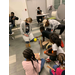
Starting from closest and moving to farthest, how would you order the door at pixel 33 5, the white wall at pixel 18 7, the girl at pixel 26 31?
the girl at pixel 26 31 < the white wall at pixel 18 7 < the door at pixel 33 5

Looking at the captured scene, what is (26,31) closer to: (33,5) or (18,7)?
(18,7)

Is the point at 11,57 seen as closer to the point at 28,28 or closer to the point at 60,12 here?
the point at 28,28

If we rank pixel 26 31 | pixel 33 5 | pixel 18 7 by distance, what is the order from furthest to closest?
pixel 33 5, pixel 18 7, pixel 26 31

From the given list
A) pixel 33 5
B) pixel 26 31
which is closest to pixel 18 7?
pixel 33 5

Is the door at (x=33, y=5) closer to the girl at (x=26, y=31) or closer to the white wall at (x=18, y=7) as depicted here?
the white wall at (x=18, y=7)

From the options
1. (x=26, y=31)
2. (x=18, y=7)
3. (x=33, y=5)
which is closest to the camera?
(x=26, y=31)

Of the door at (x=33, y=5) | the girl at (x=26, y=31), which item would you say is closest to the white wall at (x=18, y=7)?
the door at (x=33, y=5)

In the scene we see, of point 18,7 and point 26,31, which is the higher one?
point 18,7

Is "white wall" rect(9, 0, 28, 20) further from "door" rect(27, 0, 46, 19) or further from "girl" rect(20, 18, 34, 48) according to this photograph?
"girl" rect(20, 18, 34, 48)

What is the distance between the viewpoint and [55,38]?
1.38 metres

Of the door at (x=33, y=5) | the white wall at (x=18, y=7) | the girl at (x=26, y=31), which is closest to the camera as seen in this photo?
the girl at (x=26, y=31)

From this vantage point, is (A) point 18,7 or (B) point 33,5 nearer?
(A) point 18,7

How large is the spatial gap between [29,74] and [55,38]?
34.2 inches
